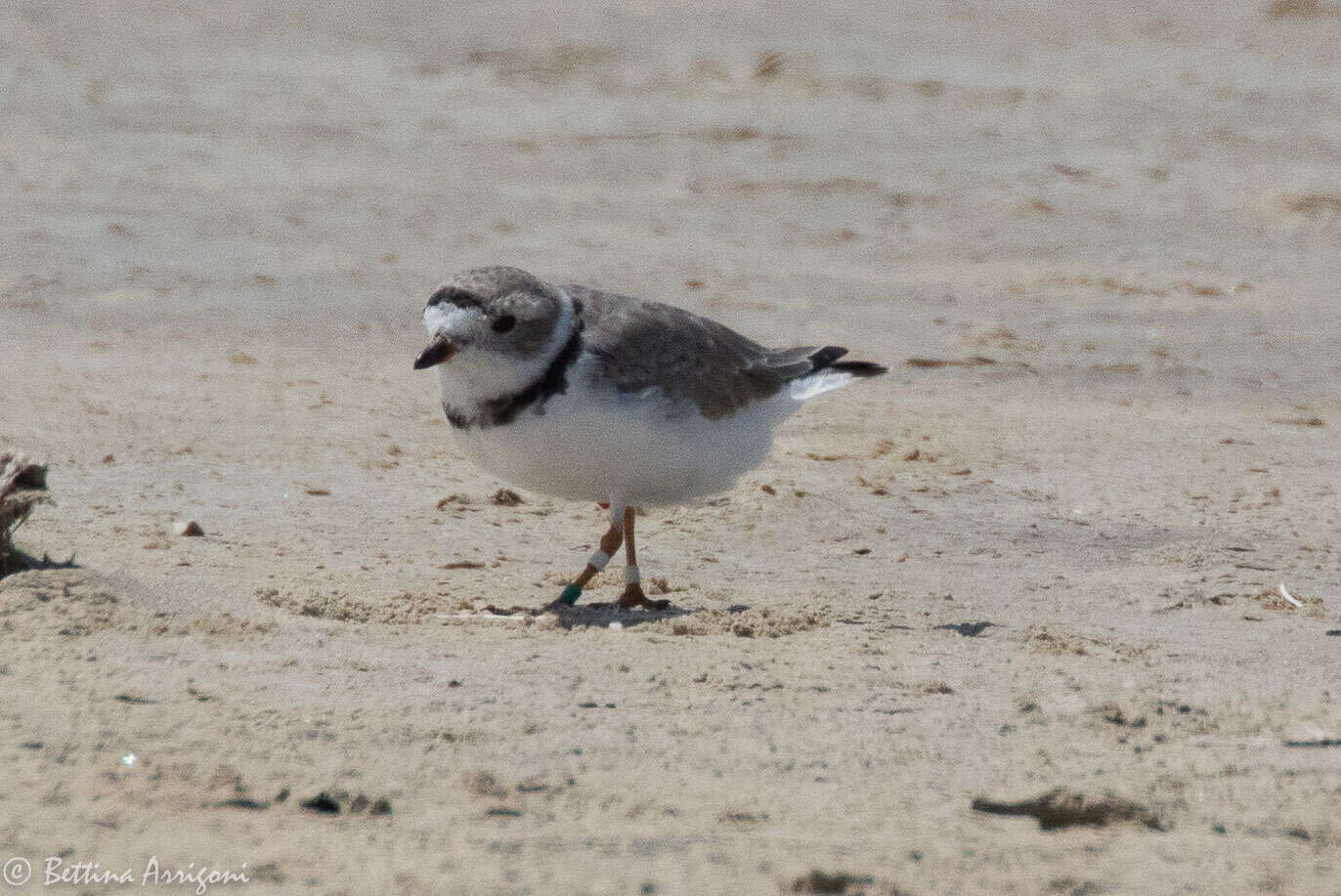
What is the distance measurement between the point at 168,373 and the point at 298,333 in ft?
3.66

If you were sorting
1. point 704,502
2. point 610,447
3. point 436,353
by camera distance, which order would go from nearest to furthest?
1. point 436,353
2. point 610,447
3. point 704,502

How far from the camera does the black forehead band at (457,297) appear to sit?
4.70 meters

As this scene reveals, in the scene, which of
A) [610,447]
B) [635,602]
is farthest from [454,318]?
[635,602]

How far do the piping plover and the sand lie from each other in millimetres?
425

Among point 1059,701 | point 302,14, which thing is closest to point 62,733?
point 1059,701

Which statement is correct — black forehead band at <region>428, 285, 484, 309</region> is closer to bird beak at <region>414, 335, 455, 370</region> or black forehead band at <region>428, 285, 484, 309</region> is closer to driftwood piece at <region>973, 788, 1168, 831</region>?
bird beak at <region>414, 335, 455, 370</region>

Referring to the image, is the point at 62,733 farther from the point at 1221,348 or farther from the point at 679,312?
the point at 1221,348

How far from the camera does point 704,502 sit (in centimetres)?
665

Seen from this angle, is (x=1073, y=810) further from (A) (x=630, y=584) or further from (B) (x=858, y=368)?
(B) (x=858, y=368)

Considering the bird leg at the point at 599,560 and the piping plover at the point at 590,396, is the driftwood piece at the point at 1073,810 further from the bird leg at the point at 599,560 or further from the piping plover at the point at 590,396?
the bird leg at the point at 599,560

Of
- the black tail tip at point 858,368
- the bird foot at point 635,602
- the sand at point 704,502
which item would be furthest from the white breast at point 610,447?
the black tail tip at point 858,368

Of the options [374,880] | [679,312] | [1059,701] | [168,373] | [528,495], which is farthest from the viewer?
[168,373]

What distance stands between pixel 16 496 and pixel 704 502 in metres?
2.84

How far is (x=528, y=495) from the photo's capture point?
6785mm
